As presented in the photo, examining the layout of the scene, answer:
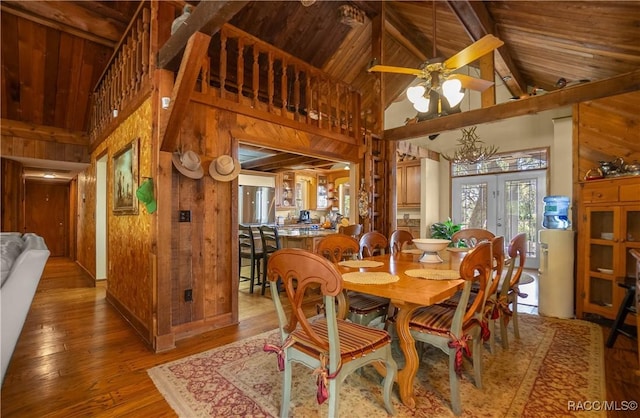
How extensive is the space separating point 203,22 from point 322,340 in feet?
6.56

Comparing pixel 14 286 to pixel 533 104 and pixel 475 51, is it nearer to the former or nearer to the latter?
pixel 475 51

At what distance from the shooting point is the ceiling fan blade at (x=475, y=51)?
94.3 inches

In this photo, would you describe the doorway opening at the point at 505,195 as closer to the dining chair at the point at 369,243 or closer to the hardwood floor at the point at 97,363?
the hardwood floor at the point at 97,363

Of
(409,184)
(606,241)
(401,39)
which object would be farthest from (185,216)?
(409,184)

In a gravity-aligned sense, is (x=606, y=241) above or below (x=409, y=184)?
below

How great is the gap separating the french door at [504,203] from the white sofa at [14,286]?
730 centimetres

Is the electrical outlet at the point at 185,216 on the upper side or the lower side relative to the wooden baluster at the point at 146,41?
lower

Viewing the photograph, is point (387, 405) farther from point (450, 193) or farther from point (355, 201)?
point (450, 193)

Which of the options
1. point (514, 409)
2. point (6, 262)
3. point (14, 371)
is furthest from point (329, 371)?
point (14, 371)

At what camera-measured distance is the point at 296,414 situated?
1.74m

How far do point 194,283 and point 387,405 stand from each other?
2039 mm

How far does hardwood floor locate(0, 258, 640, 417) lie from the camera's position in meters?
1.85

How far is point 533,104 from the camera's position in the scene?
3.56 m

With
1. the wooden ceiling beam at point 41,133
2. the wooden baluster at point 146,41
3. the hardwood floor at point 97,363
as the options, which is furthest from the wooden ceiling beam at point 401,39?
the wooden ceiling beam at point 41,133
